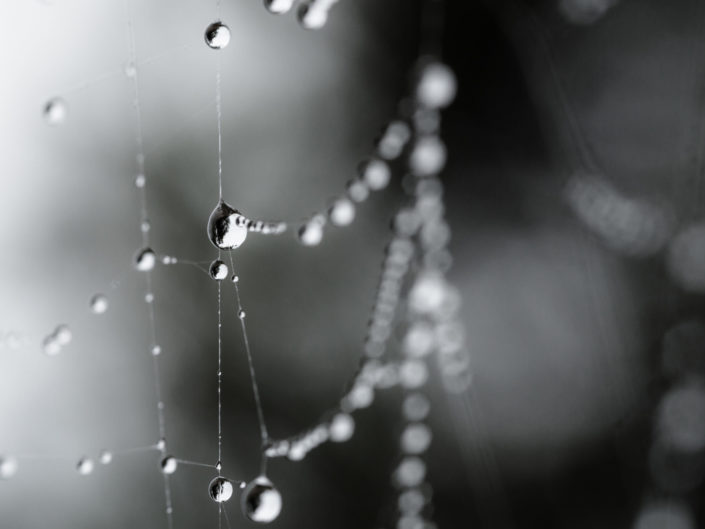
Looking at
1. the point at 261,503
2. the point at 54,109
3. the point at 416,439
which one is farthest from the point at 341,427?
the point at 54,109

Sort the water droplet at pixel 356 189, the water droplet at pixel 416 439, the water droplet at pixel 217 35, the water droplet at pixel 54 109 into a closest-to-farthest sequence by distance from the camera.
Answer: the water droplet at pixel 217 35 → the water droplet at pixel 54 109 → the water droplet at pixel 356 189 → the water droplet at pixel 416 439

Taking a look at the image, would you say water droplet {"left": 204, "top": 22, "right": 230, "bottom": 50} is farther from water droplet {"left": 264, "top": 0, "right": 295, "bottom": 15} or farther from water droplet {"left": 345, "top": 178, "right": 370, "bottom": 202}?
water droplet {"left": 345, "top": 178, "right": 370, "bottom": 202}

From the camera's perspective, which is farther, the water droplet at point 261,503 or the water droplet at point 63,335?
the water droplet at point 63,335

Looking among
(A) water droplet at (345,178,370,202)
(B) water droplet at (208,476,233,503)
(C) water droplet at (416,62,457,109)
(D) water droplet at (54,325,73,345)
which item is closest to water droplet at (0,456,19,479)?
(D) water droplet at (54,325,73,345)

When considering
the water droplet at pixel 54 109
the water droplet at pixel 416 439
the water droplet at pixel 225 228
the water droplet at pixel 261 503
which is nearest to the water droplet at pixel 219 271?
the water droplet at pixel 225 228

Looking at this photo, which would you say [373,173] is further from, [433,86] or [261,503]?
[261,503]

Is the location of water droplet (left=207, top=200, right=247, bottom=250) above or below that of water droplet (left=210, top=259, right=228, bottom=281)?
above

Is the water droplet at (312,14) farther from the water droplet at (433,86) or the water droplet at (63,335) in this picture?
the water droplet at (63,335)
